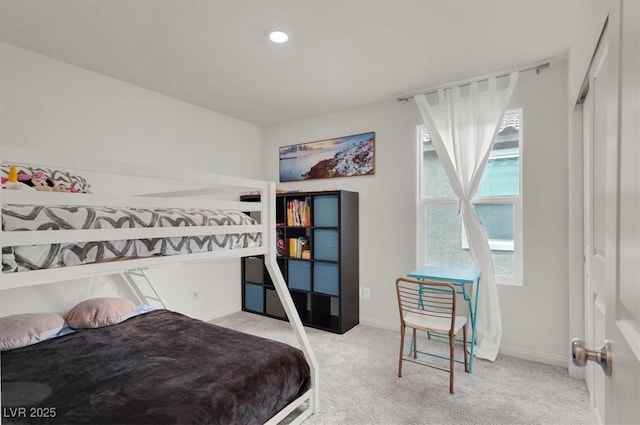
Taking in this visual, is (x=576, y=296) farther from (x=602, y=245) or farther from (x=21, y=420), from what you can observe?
(x=21, y=420)

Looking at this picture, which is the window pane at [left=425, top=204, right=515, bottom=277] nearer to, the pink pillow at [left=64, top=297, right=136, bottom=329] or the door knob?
the door knob

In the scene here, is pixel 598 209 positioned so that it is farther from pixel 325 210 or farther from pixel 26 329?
pixel 26 329

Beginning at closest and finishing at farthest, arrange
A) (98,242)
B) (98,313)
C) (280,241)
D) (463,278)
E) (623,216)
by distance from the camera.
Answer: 1. (623,216)
2. (98,242)
3. (98,313)
4. (463,278)
5. (280,241)

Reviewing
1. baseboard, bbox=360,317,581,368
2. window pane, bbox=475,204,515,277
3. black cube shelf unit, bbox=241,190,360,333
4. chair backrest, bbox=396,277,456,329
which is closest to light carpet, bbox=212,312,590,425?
baseboard, bbox=360,317,581,368

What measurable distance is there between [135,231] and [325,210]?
2.13 m

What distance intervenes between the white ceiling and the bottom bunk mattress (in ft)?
6.47

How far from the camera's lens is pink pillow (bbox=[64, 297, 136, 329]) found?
2211 mm

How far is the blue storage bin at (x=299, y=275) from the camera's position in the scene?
339cm

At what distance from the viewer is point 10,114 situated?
87.0 inches

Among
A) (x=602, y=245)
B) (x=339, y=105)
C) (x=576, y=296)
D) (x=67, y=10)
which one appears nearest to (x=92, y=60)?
(x=67, y=10)

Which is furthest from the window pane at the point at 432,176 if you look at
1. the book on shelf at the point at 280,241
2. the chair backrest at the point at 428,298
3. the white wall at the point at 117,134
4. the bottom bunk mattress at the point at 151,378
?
the white wall at the point at 117,134

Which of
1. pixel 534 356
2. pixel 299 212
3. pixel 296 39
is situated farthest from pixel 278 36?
pixel 534 356

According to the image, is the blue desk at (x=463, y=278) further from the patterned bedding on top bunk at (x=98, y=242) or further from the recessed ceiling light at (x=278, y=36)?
the recessed ceiling light at (x=278, y=36)

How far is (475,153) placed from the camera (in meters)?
2.68
